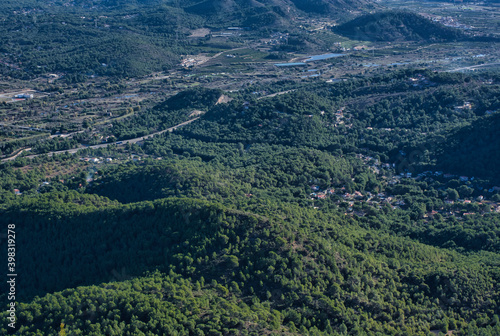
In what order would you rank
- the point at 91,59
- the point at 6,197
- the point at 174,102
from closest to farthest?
1. the point at 6,197
2. the point at 174,102
3. the point at 91,59

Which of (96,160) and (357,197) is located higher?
(357,197)

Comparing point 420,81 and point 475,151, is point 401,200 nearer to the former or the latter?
point 475,151

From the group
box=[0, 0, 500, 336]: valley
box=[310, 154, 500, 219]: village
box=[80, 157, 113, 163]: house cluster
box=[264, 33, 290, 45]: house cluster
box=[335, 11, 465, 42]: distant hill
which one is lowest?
box=[80, 157, 113, 163]: house cluster

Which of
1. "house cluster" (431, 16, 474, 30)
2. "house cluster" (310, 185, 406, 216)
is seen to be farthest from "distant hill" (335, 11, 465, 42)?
"house cluster" (310, 185, 406, 216)

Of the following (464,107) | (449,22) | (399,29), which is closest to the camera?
(464,107)

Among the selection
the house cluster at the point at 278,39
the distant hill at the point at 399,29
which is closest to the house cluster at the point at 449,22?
the distant hill at the point at 399,29

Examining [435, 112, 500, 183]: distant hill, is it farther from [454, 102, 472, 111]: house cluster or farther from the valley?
[454, 102, 472, 111]: house cluster

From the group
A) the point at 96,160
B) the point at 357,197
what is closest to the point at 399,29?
the point at 357,197

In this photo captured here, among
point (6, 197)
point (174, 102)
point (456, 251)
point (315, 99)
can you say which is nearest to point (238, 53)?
point (174, 102)

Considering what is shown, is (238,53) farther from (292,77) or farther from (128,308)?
(128,308)
